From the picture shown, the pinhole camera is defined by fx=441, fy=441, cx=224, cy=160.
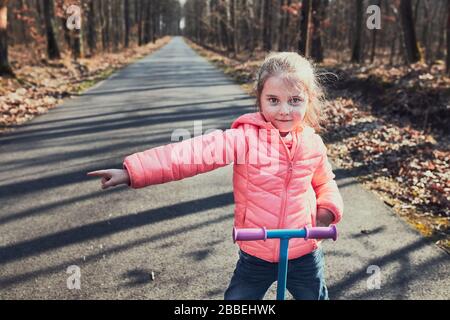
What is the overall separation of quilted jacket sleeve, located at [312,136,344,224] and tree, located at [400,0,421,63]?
1490 centimetres

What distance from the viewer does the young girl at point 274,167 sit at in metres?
2.33

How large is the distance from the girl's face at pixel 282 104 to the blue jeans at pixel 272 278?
77 cm

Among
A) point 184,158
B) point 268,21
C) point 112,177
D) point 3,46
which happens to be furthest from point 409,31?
point 268,21

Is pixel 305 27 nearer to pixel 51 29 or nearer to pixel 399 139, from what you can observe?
pixel 399 139

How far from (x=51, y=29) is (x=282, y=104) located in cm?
2352

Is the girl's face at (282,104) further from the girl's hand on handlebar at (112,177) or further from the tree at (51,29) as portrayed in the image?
the tree at (51,29)

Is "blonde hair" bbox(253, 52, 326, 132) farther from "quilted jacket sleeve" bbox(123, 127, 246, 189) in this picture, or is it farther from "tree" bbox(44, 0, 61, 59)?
"tree" bbox(44, 0, 61, 59)

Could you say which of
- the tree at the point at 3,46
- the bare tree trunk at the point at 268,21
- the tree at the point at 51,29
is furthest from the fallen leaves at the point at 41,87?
the bare tree trunk at the point at 268,21

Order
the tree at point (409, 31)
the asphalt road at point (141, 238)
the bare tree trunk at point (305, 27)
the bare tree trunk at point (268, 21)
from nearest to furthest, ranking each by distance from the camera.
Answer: the asphalt road at point (141, 238) < the tree at point (409, 31) < the bare tree trunk at point (305, 27) < the bare tree trunk at point (268, 21)

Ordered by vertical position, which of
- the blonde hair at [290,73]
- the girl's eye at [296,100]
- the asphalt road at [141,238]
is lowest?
the asphalt road at [141,238]

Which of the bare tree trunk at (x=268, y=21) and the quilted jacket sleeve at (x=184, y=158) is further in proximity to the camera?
the bare tree trunk at (x=268, y=21)

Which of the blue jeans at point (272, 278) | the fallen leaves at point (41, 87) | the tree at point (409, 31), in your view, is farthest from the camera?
the tree at point (409, 31)

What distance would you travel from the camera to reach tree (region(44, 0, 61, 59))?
22.5m

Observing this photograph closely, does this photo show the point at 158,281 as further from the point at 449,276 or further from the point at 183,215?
the point at 449,276
